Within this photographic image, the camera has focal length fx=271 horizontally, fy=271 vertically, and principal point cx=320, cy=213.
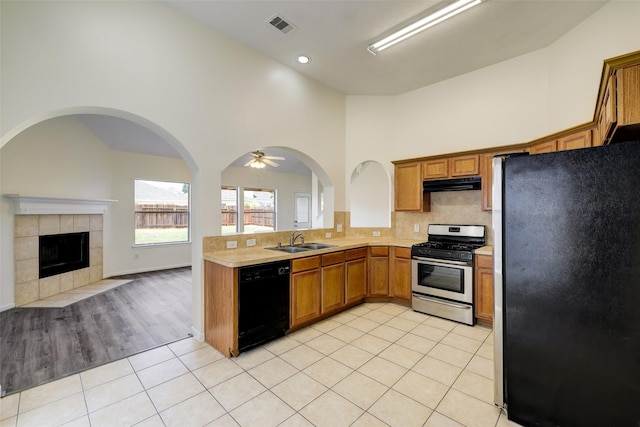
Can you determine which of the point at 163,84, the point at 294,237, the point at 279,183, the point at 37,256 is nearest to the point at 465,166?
the point at 294,237

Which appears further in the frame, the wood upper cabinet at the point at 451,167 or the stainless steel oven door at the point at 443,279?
the wood upper cabinet at the point at 451,167

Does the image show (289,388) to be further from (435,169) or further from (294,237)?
(435,169)

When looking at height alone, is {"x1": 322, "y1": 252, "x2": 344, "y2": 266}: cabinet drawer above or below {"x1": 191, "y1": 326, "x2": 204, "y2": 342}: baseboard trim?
above

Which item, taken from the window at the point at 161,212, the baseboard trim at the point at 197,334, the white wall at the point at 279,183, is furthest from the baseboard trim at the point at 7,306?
the white wall at the point at 279,183

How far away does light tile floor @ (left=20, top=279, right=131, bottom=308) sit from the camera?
13.8 feet

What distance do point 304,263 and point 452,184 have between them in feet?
7.97

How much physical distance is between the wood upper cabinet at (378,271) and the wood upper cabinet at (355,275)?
4.2 inches

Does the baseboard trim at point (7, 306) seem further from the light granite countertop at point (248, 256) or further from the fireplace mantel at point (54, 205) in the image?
→ the light granite countertop at point (248, 256)

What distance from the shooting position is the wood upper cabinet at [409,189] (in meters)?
4.20

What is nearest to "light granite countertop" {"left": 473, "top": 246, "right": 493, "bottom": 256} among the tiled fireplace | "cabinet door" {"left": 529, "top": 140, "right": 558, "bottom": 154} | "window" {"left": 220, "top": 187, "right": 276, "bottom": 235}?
"cabinet door" {"left": 529, "top": 140, "right": 558, "bottom": 154}

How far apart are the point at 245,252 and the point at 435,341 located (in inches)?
92.6

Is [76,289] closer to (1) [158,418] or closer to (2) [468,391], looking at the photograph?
(1) [158,418]

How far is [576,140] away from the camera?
8.96 feet

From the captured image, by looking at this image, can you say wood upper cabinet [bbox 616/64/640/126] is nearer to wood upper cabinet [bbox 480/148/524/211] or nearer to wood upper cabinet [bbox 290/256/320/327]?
wood upper cabinet [bbox 480/148/524/211]
